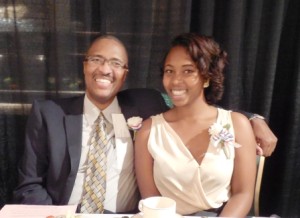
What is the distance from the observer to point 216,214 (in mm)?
1434

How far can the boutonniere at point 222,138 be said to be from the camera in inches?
56.1

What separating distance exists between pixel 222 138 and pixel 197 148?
128mm

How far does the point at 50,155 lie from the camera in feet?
5.06

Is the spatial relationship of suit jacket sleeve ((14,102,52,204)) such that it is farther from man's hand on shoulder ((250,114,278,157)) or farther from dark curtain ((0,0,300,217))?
man's hand on shoulder ((250,114,278,157))

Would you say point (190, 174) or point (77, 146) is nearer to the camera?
point (190, 174)

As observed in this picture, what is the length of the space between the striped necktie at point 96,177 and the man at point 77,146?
3cm

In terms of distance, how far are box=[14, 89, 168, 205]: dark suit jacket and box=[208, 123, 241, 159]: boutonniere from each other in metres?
0.63

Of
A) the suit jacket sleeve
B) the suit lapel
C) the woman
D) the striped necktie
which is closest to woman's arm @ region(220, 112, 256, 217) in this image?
the woman

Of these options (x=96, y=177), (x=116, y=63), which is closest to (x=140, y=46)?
(x=116, y=63)

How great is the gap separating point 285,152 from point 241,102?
17.1 inches

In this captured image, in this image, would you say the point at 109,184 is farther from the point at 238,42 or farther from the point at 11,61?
the point at 238,42

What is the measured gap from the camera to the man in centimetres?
155

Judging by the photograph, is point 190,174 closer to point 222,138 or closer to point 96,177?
point 222,138

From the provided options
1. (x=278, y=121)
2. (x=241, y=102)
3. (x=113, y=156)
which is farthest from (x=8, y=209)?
(x=278, y=121)
